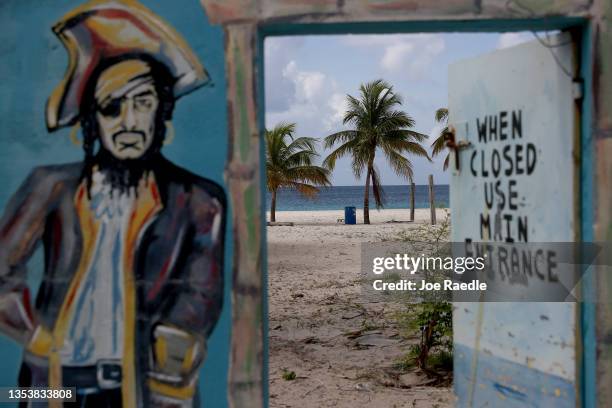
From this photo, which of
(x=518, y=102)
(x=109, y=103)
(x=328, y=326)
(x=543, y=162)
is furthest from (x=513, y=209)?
(x=328, y=326)

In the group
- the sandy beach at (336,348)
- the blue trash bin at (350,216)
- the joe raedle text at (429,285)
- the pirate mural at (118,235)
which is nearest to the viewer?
the pirate mural at (118,235)

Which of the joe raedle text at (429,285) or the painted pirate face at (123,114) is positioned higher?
the painted pirate face at (123,114)

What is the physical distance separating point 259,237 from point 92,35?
1457 mm

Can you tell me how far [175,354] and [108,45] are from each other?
1758 millimetres

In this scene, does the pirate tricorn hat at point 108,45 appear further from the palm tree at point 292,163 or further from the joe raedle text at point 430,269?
the palm tree at point 292,163

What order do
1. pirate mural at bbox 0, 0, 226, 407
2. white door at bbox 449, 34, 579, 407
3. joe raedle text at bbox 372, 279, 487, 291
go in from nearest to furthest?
pirate mural at bbox 0, 0, 226, 407, white door at bbox 449, 34, 579, 407, joe raedle text at bbox 372, 279, 487, 291

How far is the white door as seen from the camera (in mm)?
4047

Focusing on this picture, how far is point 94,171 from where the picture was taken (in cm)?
378

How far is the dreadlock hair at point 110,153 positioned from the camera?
3777 mm

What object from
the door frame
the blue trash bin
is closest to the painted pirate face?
the door frame

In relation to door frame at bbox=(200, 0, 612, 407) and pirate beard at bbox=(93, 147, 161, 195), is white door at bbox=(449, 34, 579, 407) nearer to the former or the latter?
door frame at bbox=(200, 0, 612, 407)

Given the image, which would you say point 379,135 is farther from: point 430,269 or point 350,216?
point 430,269

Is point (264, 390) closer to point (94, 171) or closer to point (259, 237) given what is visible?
point (259, 237)

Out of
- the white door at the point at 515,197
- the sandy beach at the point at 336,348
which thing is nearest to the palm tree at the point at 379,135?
the sandy beach at the point at 336,348
